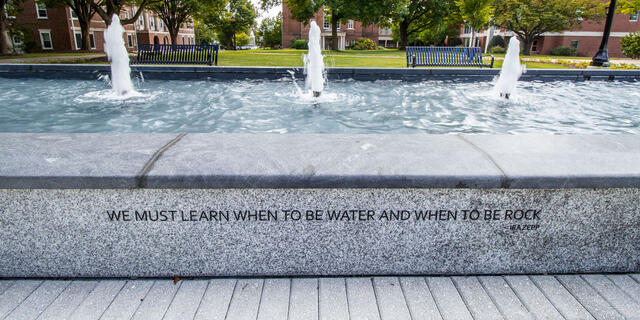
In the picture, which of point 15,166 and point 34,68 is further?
point 34,68

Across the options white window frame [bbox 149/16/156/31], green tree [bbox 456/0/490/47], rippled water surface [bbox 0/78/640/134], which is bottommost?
rippled water surface [bbox 0/78/640/134]

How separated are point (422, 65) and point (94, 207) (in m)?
13.9

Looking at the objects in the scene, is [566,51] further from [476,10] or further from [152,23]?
[152,23]

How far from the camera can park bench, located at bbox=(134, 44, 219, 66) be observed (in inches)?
525

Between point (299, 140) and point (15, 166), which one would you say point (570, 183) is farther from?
point (15, 166)

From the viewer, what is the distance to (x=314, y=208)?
2445mm

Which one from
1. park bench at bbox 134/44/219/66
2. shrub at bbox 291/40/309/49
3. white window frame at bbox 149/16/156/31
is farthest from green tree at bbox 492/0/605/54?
white window frame at bbox 149/16/156/31

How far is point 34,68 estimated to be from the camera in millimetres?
11461

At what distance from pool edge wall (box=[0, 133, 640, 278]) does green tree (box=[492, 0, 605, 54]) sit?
135 feet

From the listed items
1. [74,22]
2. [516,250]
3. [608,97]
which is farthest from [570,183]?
[74,22]

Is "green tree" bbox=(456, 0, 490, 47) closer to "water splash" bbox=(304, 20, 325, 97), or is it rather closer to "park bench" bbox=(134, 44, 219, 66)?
"park bench" bbox=(134, 44, 219, 66)

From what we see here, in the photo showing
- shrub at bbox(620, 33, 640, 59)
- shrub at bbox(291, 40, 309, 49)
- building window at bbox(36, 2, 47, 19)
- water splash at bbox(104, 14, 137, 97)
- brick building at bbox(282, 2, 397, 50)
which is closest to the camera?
water splash at bbox(104, 14, 137, 97)

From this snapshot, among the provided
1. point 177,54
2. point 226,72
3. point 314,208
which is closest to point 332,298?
point 314,208

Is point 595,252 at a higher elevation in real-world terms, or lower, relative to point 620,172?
lower
